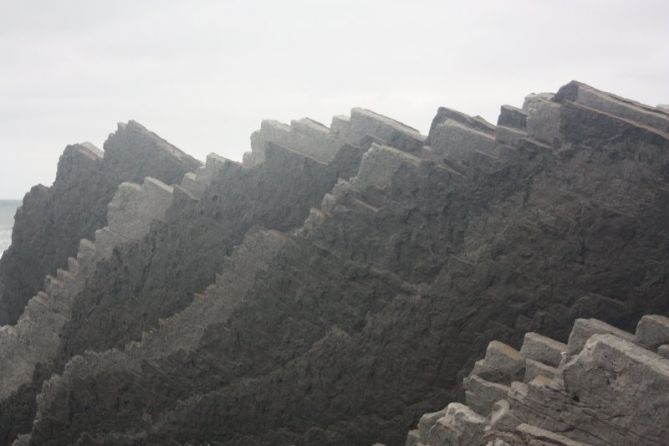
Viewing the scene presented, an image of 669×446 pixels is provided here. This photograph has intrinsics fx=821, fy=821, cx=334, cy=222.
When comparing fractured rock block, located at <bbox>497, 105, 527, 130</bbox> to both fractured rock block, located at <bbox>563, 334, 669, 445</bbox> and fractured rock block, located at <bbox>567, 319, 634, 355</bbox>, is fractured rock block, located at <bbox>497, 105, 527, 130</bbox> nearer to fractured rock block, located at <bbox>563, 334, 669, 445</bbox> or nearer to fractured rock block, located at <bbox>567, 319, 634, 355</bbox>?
fractured rock block, located at <bbox>567, 319, 634, 355</bbox>

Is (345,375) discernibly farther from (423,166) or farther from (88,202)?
(88,202)

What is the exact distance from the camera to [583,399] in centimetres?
856

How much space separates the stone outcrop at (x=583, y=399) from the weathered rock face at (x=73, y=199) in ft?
22.7

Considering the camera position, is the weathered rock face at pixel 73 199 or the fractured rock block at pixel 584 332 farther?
the weathered rock face at pixel 73 199

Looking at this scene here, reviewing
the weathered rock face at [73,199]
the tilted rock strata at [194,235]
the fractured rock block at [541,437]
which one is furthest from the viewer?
the weathered rock face at [73,199]

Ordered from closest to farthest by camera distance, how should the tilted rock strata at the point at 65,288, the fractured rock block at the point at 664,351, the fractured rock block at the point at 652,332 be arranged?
the fractured rock block at the point at 664,351
the fractured rock block at the point at 652,332
the tilted rock strata at the point at 65,288

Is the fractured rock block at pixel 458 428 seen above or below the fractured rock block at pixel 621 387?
below

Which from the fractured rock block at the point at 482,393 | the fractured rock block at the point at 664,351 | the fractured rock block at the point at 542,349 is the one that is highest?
the fractured rock block at the point at 664,351

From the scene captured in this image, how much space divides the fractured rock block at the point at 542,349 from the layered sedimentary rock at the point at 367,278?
2 cm

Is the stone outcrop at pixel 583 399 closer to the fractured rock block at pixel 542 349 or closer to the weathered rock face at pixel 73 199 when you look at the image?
the fractured rock block at pixel 542 349

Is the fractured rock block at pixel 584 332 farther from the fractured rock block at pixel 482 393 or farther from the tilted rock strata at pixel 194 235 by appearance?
the tilted rock strata at pixel 194 235

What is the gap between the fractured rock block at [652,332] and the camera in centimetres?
907

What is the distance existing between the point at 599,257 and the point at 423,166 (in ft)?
8.62

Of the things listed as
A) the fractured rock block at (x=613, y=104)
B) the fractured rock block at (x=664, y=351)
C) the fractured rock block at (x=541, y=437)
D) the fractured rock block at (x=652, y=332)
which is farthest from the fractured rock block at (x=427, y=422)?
the fractured rock block at (x=613, y=104)
